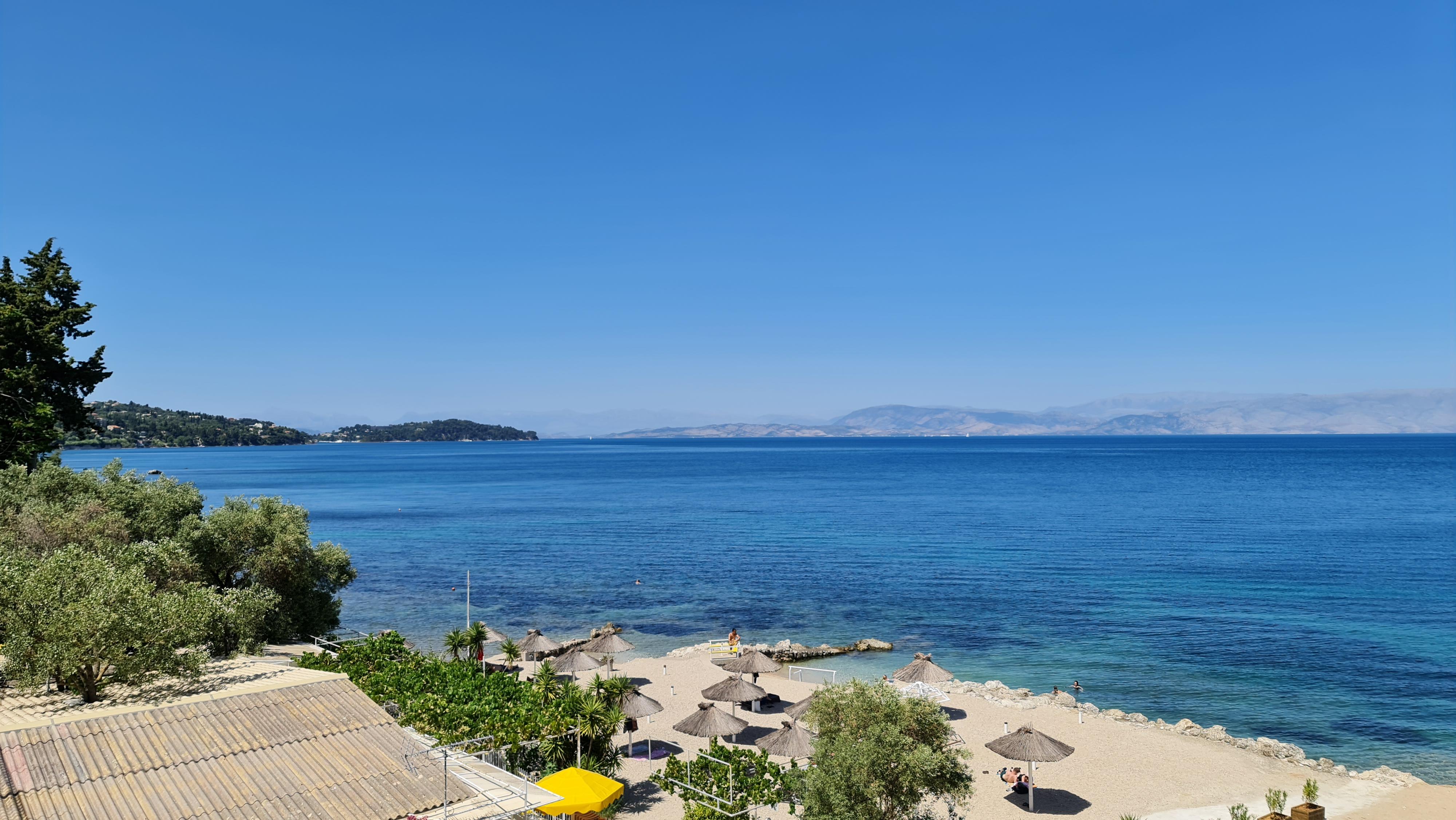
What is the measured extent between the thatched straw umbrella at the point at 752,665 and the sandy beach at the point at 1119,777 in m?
1.46

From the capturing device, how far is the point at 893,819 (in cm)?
1542

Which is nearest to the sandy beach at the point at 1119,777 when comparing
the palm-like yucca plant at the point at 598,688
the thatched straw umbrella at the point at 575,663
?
the palm-like yucca plant at the point at 598,688

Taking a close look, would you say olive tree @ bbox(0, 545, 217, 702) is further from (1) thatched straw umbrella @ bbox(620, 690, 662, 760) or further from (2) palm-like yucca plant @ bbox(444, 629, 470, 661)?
(2) palm-like yucca plant @ bbox(444, 629, 470, 661)

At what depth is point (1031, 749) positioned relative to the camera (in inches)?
869

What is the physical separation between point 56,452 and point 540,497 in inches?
3251

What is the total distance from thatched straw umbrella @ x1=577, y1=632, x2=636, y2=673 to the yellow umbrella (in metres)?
13.3

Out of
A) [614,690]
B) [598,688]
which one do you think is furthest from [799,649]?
[598,688]

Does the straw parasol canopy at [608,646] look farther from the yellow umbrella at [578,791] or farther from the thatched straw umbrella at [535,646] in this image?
the yellow umbrella at [578,791]

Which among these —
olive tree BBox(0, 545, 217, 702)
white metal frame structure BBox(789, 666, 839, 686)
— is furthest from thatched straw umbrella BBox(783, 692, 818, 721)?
olive tree BBox(0, 545, 217, 702)

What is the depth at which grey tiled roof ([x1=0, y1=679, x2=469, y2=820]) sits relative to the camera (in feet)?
48.6

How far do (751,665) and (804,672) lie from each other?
21.7ft

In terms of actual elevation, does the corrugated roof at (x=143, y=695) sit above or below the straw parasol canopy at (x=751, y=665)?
above

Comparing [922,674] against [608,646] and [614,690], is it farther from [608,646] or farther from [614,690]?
[608,646]

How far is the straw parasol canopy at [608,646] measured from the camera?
3278 centimetres
